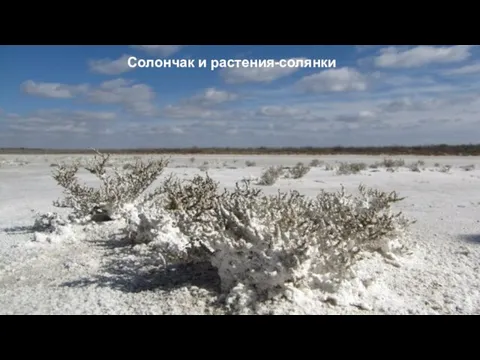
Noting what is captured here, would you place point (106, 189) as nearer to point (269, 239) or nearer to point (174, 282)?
point (174, 282)

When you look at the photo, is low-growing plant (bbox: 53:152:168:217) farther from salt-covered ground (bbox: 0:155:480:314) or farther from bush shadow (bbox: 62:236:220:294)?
bush shadow (bbox: 62:236:220:294)

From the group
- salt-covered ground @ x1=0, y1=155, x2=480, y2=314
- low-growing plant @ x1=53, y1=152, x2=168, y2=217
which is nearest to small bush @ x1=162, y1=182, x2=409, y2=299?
salt-covered ground @ x1=0, y1=155, x2=480, y2=314

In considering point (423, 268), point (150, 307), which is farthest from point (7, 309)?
point (423, 268)

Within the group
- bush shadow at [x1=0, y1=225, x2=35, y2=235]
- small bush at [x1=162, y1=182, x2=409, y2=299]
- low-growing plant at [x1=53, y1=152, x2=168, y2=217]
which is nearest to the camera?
small bush at [x1=162, y1=182, x2=409, y2=299]

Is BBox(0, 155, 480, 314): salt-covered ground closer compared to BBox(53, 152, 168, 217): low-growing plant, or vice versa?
BBox(0, 155, 480, 314): salt-covered ground

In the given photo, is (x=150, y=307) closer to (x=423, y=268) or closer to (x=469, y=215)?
(x=423, y=268)

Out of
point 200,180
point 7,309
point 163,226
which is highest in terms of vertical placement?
point 200,180

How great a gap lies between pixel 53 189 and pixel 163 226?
8904 mm

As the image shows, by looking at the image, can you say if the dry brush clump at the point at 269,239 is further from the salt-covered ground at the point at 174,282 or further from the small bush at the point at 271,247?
the salt-covered ground at the point at 174,282

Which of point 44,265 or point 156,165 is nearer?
point 44,265

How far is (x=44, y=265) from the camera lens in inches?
181

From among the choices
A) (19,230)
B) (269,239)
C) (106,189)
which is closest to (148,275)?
(269,239)

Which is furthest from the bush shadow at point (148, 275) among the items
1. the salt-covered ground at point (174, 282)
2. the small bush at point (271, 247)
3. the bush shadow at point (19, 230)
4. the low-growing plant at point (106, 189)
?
the bush shadow at point (19, 230)
